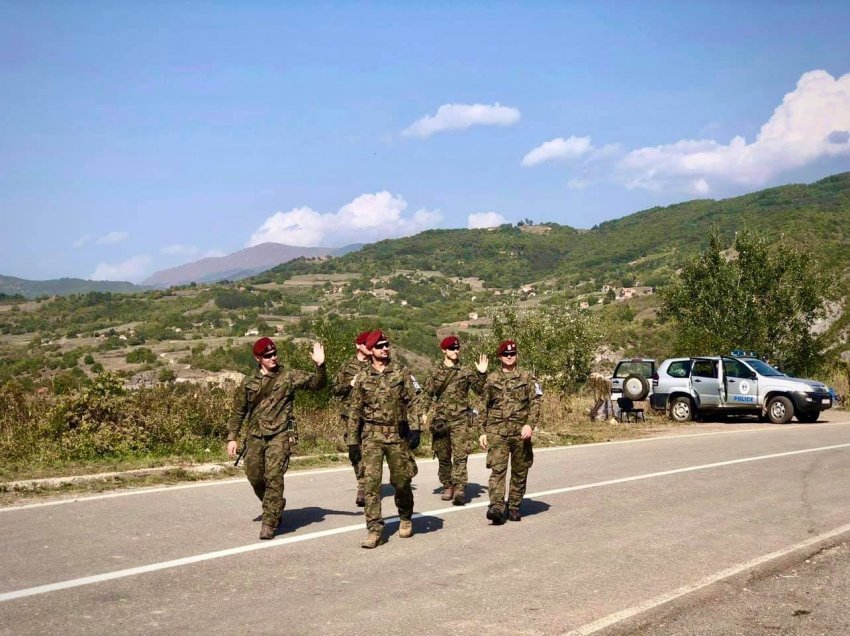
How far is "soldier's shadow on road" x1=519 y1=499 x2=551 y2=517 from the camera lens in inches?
375

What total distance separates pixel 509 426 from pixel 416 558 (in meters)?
2.09

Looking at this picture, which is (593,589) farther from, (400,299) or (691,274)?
(400,299)

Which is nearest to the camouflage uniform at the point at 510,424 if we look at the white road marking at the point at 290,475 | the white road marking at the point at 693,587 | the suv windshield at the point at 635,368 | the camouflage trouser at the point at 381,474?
the camouflage trouser at the point at 381,474

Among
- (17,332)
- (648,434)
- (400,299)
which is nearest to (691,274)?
(648,434)

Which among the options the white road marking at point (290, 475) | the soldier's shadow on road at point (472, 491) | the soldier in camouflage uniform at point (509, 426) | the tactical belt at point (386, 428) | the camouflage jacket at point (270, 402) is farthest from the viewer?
the soldier's shadow on road at point (472, 491)

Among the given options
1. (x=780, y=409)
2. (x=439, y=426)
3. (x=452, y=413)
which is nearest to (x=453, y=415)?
(x=452, y=413)

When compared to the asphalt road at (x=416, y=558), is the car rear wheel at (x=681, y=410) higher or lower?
lower

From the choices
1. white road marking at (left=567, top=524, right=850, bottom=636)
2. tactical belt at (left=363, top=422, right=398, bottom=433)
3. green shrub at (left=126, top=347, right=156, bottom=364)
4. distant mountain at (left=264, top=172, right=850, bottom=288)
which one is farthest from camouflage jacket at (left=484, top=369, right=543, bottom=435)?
distant mountain at (left=264, top=172, right=850, bottom=288)

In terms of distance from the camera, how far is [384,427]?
26.0 ft

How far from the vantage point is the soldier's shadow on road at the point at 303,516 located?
8.57 metres

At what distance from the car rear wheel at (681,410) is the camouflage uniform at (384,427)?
1854 centimetres

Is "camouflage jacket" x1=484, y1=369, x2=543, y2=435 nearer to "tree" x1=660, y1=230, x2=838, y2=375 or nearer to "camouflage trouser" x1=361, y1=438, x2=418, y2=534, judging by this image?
"camouflage trouser" x1=361, y1=438, x2=418, y2=534

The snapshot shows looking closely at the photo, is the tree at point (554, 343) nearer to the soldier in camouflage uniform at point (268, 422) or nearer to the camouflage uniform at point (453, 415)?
the camouflage uniform at point (453, 415)

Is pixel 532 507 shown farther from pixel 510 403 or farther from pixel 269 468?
pixel 269 468
